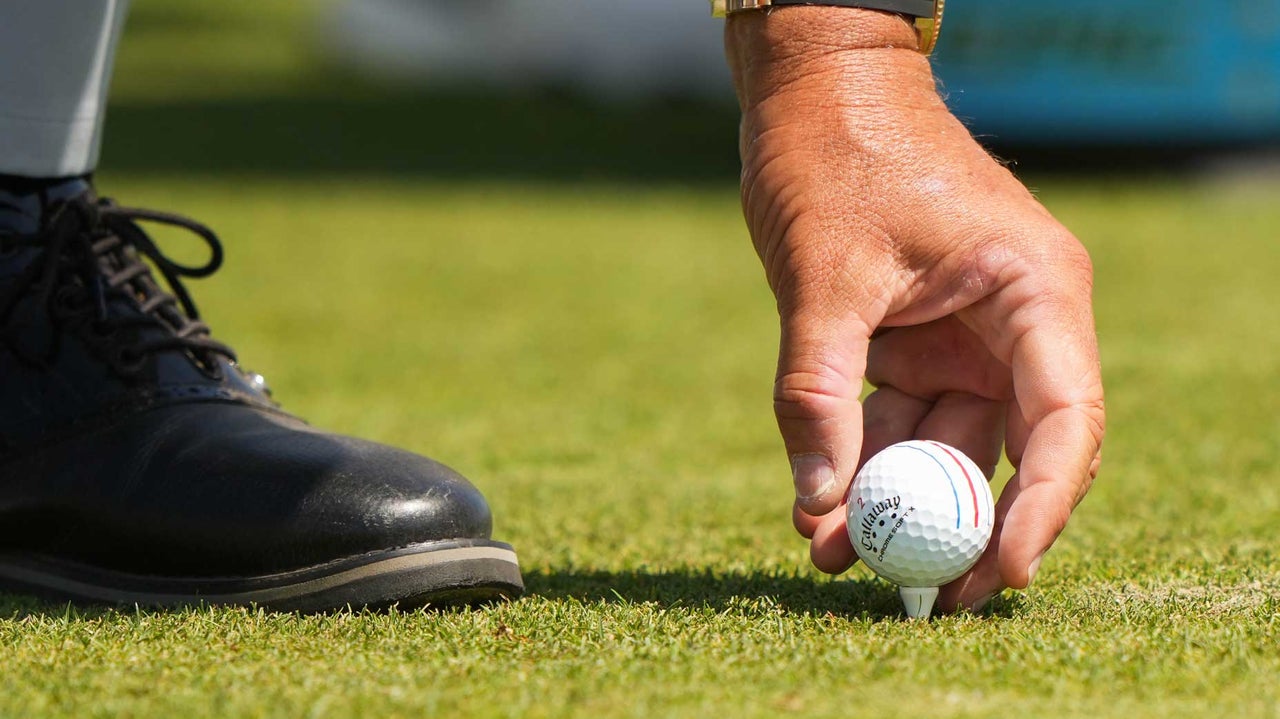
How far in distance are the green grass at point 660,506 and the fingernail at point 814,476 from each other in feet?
0.54

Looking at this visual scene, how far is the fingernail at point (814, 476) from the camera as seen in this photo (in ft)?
5.39

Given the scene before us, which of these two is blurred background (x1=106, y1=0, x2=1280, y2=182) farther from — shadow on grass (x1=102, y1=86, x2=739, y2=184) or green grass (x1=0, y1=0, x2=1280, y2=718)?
green grass (x1=0, y1=0, x2=1280, y2=718)

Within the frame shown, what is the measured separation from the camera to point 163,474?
1.87 meters

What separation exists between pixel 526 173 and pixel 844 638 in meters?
8.48

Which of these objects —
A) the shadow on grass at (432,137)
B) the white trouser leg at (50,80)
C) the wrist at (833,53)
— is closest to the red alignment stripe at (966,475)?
the wrist at (833,53)

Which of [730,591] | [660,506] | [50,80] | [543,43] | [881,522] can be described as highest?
[50,80]

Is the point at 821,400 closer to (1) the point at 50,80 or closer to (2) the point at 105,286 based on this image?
(2) the point at 105,286

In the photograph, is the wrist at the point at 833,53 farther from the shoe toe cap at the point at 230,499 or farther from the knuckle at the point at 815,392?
the shoe toe cap at the point at 230,499

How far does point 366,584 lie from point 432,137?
1056 centimetres

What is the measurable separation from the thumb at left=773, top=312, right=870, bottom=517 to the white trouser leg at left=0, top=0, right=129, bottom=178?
3.62 feet

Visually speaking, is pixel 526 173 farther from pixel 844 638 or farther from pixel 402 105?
pixel 844 638

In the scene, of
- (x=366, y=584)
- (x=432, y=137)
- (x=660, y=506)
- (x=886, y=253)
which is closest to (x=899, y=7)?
(x=886, y=253)

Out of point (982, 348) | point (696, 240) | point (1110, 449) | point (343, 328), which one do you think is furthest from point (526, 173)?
point (982, 348)

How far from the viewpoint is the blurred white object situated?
44.3 ft
